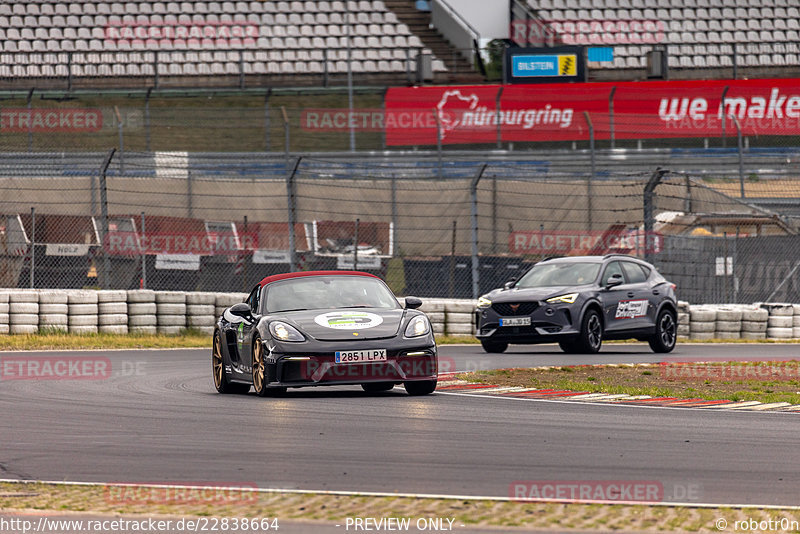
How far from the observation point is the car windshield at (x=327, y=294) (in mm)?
12055

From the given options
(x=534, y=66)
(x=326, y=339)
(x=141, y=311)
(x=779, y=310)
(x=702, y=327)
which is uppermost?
(x=534, y=66)

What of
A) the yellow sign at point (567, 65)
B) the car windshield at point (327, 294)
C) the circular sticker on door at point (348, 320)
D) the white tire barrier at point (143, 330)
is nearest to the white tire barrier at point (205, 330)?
the white tire barrier at point (143, 330)

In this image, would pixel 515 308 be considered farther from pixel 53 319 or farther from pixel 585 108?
pixel 585 108

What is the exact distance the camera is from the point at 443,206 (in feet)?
80.2

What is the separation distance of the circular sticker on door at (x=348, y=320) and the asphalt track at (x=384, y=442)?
0.67m

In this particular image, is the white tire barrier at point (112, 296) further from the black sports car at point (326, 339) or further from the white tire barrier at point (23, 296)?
the black sports car at point (326, 339)

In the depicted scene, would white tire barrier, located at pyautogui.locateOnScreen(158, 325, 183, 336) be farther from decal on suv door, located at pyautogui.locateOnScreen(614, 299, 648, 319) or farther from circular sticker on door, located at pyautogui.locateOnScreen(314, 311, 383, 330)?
circular sticker on door, located at pyautogui.locateOnScreen(314, 311, 383, 330)

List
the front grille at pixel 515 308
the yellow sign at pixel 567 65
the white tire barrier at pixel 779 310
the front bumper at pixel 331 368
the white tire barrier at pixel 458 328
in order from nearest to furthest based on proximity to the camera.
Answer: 1. the front bumper at pixel 331 368
2. the front grille at pixel 515 308
3. the white tire barrier at pixel 458 328
4. the white tire barrier at pixel 779 310
5. the yellow sign at pixel 567 65

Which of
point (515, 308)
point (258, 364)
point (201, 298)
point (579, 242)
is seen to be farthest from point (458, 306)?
point (258, 364)

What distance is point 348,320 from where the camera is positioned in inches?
448

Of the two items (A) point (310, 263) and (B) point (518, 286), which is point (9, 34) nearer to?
(A) point (310, 263)

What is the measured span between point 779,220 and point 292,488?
A: 20684mm

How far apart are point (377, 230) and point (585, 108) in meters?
12.7

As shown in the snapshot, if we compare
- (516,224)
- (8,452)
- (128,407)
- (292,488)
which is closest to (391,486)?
(292,488)
